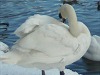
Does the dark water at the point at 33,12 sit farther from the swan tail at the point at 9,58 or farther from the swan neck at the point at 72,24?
the swan tail at the point at 9,58

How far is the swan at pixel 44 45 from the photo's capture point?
17.3 ft

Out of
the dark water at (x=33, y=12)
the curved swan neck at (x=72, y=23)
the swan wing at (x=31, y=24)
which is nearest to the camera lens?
the swan wing at (x=31, y=24)

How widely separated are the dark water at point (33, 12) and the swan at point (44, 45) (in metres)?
5.93

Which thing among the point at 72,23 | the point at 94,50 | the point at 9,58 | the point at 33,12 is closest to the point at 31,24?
the point at 9,58

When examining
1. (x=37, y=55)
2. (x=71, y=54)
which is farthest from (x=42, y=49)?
(x=71, y=54)

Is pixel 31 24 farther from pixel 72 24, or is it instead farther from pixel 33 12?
pixel 33 12

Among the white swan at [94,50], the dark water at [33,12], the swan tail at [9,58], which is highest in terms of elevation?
the swan tail at [9,58]

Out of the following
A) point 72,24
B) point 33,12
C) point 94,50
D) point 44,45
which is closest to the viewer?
point 44,45

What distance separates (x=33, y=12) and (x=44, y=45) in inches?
484

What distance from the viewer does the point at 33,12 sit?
1750 centimetres

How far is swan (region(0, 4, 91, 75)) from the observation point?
17.3 ft

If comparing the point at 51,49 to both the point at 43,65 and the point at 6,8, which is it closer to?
the point at 43,65

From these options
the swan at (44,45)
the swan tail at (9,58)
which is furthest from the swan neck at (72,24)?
the swan tail at (9,58)

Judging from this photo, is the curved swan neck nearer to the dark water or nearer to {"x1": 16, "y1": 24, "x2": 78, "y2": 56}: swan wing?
{"x1": 16, "y1": 24, "x2": 78, "y2": 56}: swan wing
